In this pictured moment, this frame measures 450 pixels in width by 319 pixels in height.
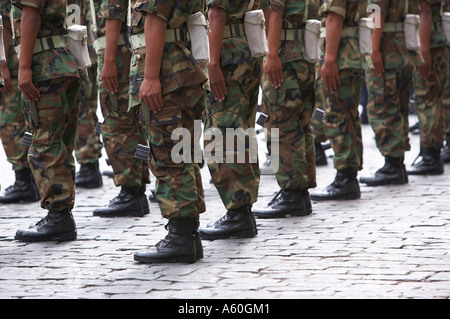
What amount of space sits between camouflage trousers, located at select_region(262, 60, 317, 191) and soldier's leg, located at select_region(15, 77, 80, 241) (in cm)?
158

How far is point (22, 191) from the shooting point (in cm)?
822

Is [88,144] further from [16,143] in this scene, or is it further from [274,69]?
[274,69]

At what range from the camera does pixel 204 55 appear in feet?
17.5

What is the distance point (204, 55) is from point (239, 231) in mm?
1473

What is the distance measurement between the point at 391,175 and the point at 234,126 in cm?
317

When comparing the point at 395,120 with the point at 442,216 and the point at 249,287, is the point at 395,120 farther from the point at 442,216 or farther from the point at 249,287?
the point at 249,287

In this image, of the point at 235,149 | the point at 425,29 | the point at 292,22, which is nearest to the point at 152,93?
the point at 235,149

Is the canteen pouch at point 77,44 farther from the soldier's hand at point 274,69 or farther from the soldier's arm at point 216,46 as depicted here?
the soldier's hand at point 274,69

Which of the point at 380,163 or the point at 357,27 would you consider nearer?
the point at 357,27

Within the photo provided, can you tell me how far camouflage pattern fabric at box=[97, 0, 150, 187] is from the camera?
23.5 feet

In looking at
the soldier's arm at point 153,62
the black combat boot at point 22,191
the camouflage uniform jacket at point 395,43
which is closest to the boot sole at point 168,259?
the soldier's arm at point 153,62

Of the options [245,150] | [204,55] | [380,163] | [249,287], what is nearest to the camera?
[249,287]

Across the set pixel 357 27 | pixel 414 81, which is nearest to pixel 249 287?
pixel 357 27

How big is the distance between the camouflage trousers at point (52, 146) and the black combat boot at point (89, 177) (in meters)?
2.67
